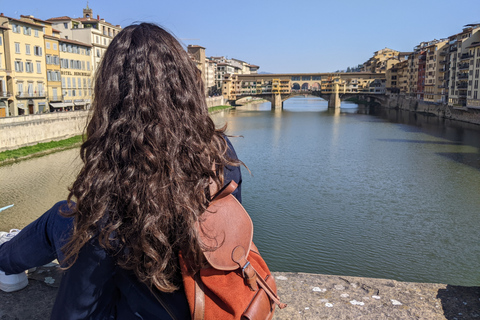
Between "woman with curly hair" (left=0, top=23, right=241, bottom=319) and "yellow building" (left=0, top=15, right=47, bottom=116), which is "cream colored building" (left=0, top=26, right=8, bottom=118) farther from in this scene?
"woman with curly hair" (left=0, top=23, right=241, bottom=319)

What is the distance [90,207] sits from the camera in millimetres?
892

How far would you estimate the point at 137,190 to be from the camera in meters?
0.89

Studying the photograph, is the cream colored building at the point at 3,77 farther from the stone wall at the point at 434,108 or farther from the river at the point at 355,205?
the stone wall at the point at 434,108

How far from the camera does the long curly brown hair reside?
891 millimetres

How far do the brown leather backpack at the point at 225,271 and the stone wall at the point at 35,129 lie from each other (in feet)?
41.6

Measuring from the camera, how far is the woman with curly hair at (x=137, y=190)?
89cm

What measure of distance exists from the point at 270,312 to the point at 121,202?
0.40 metres

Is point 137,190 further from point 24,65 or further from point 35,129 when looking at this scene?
point 24,65

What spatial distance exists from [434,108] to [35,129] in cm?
3096

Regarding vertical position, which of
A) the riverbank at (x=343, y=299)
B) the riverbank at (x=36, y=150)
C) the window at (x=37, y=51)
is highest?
the window at (x=37, y=51)

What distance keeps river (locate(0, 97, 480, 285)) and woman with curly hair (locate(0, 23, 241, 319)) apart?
4.30ft

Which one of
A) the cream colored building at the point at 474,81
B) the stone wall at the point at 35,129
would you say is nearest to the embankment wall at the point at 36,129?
the stone wall at the point at 35,129

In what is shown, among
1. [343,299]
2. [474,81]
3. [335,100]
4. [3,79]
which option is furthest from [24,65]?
[335,100]

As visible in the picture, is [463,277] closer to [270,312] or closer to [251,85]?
[270,312]
